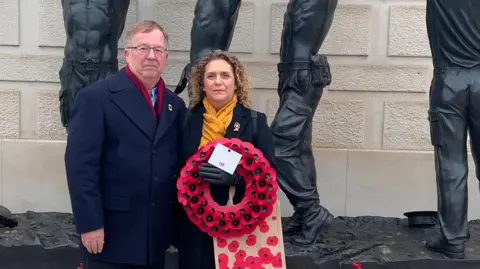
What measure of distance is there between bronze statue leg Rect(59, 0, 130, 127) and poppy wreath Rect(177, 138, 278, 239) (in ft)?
4.45

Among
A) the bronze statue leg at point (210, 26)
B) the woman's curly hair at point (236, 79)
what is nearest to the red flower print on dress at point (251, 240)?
the woman's curly hair at point (236, 79)

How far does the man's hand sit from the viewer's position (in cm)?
200

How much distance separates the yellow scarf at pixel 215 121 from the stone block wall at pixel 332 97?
259 cm

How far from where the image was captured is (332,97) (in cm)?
479

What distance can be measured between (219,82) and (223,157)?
0.25 m

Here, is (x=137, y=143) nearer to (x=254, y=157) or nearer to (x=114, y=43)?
(x=254, y=157)

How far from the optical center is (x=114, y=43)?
334 cm

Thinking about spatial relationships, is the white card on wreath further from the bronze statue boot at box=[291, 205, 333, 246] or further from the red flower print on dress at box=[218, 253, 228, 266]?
the bronze statue boot at box=[291, 205, 333, 246]

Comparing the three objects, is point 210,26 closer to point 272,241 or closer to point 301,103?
point 301,103

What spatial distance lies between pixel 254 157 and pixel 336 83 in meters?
2.77

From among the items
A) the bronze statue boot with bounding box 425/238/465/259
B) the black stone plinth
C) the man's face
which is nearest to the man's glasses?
the man's face

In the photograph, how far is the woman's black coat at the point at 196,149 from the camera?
2168 millimetres

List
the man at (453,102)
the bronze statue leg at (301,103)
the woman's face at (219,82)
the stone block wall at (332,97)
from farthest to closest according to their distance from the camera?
1. the stone block wall at (332,97)
2. the bronze statue leg at (301,103)
3. the man at (453,102)
4. the woman's face at (219,82)

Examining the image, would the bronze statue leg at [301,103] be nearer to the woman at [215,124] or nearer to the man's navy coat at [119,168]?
the woman at [215,124]
